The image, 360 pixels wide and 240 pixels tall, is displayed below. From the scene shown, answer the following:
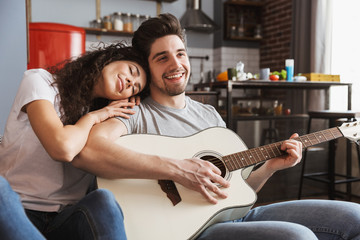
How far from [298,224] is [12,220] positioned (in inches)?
33.8

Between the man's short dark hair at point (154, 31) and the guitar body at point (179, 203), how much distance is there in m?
0.44

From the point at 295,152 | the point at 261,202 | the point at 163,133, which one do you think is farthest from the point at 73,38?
the point at 295,152

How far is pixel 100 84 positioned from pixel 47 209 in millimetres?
510

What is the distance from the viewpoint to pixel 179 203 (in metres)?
1.21

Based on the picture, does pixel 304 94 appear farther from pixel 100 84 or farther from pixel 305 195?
pixel 100 84

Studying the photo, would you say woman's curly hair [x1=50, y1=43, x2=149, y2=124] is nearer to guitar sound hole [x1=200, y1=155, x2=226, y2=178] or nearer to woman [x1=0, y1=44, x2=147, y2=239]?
woman [x1=0, y1=44, x2=147, y2=239]

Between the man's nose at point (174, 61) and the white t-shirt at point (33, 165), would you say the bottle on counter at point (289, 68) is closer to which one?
the man's nose at point (174, 61)

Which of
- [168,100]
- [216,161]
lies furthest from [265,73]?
[216,161]

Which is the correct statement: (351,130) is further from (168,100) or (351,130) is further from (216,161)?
(168,100)

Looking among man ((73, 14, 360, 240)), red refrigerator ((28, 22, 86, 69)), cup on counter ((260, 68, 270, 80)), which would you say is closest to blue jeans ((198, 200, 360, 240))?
man ((73, 14, 360, 240))

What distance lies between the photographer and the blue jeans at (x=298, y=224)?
3.67 ft

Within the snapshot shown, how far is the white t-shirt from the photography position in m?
1.18

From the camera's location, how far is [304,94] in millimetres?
4207

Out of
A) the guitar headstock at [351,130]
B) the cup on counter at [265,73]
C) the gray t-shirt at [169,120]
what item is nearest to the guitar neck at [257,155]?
the guitar headstock at [351,130]
